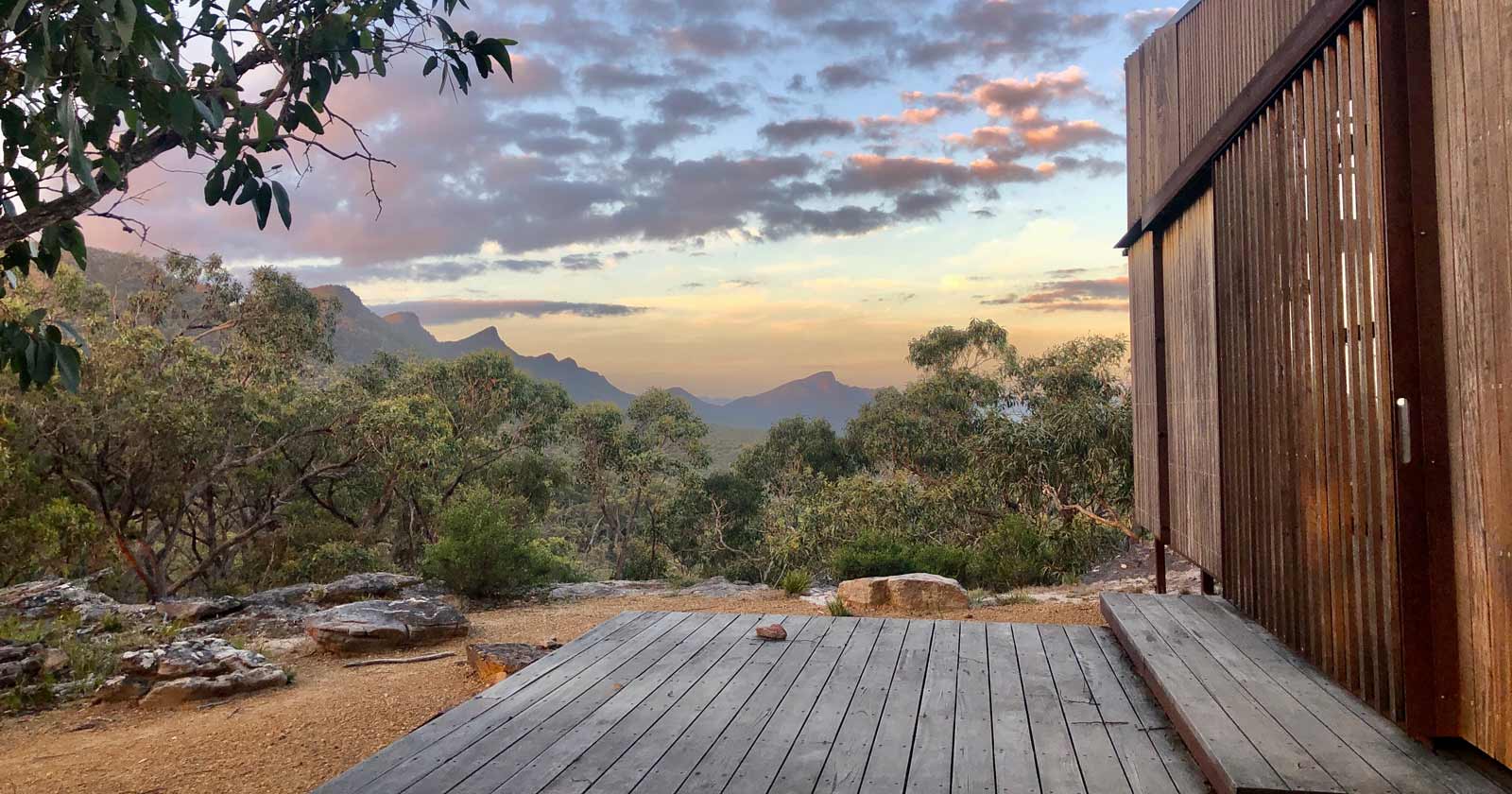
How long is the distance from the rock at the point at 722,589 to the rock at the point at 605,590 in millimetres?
356

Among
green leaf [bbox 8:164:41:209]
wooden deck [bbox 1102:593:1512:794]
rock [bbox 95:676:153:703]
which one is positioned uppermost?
green leaf [bbox 8:164:41:209]

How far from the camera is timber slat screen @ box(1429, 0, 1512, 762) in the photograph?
180 cm

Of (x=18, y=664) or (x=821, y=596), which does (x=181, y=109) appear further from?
(x=821, y=596)

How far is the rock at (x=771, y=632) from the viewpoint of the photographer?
381 centimetres

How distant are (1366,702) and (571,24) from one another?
10704mm

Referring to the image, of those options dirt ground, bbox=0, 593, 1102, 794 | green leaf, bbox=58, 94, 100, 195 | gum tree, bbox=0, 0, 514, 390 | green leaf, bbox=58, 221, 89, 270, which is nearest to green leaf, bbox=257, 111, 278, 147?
gum tree, bbox=0, 0, 514, 390

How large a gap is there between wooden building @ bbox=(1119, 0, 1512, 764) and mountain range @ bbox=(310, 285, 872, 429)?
16480 mm

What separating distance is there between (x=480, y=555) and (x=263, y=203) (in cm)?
740

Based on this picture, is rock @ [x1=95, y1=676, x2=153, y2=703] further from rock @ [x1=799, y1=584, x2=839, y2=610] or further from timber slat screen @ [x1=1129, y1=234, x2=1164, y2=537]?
timber slat screen @ [x1=1129, y1=234, x2=1164, y2=537]

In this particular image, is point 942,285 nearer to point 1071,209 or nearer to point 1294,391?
point 1071,209

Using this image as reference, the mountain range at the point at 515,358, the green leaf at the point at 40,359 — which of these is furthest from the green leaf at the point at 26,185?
the mountain range at the point at 515,358

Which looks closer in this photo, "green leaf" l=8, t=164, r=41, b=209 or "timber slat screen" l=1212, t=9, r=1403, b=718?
"green leaf" l=8, t=164, r=41, b=209

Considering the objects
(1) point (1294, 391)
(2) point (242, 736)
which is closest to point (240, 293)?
(2) point (242, 736)

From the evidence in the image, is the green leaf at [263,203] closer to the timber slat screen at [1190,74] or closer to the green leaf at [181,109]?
the green leaf at [181,109]
